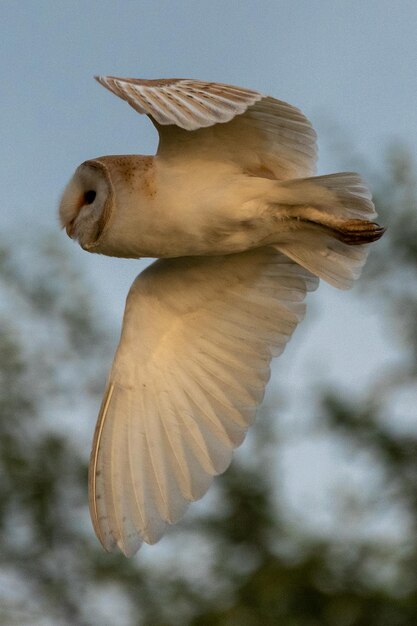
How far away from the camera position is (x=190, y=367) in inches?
231

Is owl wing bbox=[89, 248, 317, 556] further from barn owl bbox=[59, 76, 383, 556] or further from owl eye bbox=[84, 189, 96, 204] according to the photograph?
owl eye bbox=[84, 189, 96, 204]

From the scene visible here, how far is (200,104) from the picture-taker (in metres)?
4.60

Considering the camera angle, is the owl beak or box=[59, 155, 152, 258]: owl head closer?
box=[59, 155, 152, 258]: owl head

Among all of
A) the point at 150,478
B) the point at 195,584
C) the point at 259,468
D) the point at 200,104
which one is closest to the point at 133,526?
the point at 150,478

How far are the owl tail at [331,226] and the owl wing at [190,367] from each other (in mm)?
232

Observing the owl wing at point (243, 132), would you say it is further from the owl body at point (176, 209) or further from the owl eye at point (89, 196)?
the owl eye at point (89, 196)

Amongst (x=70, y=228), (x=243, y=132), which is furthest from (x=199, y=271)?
(x=243, y=132)

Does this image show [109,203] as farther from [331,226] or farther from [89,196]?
[331,226]

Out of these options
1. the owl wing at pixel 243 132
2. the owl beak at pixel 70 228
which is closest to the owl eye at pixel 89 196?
the owl beak at pixel 70 228

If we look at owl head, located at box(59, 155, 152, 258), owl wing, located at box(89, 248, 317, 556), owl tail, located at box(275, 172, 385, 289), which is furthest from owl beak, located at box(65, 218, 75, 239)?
owl tail, located at box(275, 172, 385, 289)

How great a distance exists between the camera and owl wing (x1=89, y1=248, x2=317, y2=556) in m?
5.65

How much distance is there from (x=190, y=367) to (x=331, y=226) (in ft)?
2.94

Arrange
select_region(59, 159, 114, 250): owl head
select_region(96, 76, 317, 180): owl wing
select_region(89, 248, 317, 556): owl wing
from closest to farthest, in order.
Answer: select_region(96, 76, 317, 180): owl wing → select_region(59, 159, 114, 250): owl head → select_region(89, 248, 317, 556): owl wing

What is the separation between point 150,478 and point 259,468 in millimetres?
3701
